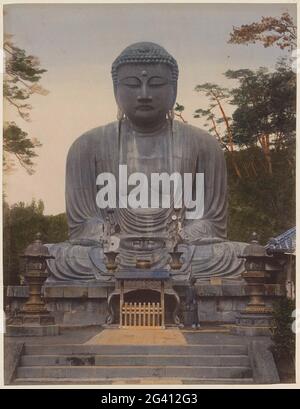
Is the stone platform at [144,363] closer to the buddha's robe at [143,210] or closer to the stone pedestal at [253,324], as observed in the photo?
the stone pedestal at [253,324]

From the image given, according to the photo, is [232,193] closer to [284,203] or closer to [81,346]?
[284,203]

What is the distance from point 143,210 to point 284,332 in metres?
2.47

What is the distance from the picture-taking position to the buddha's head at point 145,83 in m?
11.6

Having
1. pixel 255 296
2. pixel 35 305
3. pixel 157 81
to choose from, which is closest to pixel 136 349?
pixel 35 305

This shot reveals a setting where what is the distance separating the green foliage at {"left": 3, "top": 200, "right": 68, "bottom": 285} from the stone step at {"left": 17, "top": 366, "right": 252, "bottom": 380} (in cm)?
131

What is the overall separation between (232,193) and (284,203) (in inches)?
36.1

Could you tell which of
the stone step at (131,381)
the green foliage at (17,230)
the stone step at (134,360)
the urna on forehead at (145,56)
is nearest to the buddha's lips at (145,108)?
the urna on forehead at (145,56)

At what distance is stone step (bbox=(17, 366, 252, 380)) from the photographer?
10.0 m

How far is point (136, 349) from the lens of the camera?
407 inches

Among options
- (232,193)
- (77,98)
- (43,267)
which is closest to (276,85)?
(232,193)

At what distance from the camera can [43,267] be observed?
1104cm

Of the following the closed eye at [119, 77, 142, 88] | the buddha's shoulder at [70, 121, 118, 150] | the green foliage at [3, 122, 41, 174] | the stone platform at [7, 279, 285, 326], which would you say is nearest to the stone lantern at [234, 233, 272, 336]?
the stone platform at [7, 279, 285, 326]

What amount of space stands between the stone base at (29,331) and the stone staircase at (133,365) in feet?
1.19

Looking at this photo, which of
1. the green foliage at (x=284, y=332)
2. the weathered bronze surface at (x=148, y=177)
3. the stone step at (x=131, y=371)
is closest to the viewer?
the stone step at (x=131, y=371)
